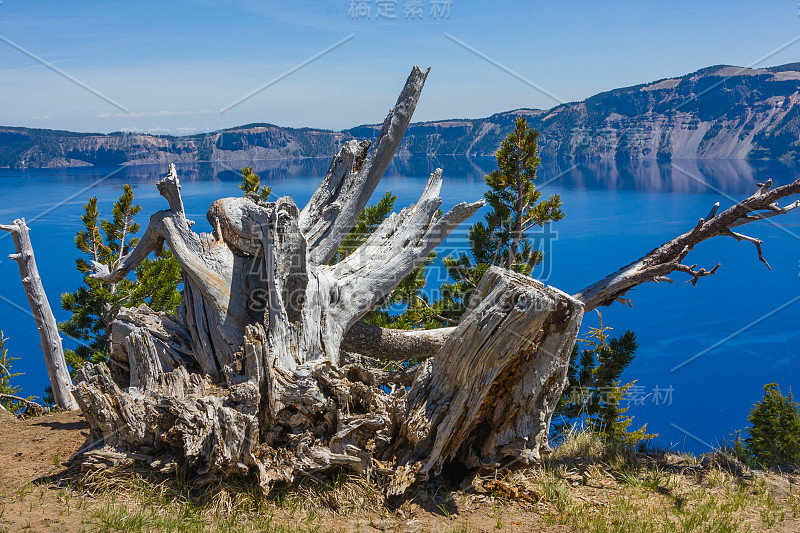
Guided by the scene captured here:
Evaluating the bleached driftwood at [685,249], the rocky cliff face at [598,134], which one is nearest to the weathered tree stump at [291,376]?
the bleached driftwood at [685,249]

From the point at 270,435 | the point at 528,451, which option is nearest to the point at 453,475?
the point at 528,451

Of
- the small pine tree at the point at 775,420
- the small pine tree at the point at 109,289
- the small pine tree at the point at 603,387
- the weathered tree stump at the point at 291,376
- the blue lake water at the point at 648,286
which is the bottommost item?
the blue lake water at the point at 648,286

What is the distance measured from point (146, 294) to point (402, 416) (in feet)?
34.1

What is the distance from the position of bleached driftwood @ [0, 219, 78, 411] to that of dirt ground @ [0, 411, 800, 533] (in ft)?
19.8

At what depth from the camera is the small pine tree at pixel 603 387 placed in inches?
441

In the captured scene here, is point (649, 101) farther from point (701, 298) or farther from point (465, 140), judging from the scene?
point (701, 298)

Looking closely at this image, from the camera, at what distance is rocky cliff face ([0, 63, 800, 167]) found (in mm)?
55844

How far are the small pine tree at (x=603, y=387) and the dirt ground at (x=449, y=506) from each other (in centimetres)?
562

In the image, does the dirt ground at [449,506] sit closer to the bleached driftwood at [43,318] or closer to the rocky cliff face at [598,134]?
the bleached driftwood at [43,318]

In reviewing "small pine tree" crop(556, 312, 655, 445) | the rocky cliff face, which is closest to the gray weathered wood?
"small pine tree" crop(556, 312, 655, 445)

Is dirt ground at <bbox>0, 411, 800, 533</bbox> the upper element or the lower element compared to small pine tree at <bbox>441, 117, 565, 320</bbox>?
lower

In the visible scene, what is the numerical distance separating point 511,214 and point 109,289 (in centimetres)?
1042


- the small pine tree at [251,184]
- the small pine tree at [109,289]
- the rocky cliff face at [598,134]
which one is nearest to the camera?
the small pine tree at [109,289]

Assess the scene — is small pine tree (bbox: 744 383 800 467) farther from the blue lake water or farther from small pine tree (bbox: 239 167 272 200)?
the blue lake water
